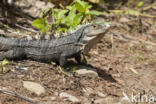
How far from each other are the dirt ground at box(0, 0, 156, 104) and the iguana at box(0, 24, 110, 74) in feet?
0.58

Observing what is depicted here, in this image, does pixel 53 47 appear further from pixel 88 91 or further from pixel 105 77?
pixel 105 77

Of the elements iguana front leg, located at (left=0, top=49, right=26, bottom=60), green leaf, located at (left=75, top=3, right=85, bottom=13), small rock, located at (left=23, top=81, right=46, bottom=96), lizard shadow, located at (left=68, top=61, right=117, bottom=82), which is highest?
green leaf, located at (left=75, top=3, right=85, bottom=13)

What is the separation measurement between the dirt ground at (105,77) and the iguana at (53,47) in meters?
0.18

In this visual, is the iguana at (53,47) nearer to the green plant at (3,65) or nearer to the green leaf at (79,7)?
the green plant at (3,65)

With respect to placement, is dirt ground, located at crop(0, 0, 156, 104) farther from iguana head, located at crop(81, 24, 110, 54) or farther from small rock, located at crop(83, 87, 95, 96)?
iguana head, located at crop(81, 24, 110, 54)

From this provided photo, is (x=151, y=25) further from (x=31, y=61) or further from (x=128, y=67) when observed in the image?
(x=31, y=61)

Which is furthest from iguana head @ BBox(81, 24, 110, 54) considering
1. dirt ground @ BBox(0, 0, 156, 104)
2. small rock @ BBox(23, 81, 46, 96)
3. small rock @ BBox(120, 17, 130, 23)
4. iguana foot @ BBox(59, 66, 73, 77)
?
small rock @ BBox(120, 17, 130, 23)

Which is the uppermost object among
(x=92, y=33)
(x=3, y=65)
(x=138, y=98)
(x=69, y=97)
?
(x=92, y=33)

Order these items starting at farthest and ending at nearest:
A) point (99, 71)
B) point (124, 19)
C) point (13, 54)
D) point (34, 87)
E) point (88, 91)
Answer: point (124, 19)
point (99, 71)
point (13, 54)
point (88, 91)
point (34, 87)

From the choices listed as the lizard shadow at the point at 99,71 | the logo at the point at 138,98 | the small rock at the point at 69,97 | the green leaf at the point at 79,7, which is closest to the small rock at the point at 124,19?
the green leaf at the point at 79,7

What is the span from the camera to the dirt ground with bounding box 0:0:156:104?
4320 mm

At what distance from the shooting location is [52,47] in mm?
5145

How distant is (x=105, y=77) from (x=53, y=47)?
1.38 m

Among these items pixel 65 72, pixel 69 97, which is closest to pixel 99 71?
pixel 65 72
